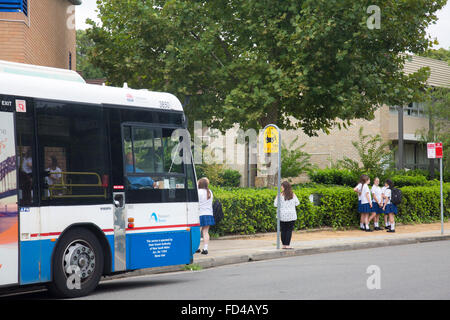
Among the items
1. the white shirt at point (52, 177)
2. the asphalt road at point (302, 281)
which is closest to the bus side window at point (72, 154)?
the white shirt at point (52, 177)

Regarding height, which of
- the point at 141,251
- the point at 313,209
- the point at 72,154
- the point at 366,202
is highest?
the point at 72,154

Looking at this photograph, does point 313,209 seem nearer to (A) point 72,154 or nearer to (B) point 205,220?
(B) point 205,220

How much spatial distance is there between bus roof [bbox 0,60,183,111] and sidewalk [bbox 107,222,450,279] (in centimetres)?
351

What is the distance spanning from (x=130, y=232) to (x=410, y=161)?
3631 cm

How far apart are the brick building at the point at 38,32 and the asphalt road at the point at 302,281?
23.7 feet

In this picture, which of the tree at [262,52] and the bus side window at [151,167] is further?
the tree at [262,52]

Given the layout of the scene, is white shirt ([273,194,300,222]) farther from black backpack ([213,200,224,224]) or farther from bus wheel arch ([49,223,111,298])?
bus wheel arch ([49,223,111,298])

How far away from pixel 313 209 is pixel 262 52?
5.41 metres

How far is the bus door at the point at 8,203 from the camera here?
900cm

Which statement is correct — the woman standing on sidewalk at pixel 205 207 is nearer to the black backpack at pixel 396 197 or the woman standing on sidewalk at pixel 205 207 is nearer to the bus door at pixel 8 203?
the bus door at pixel 8 203

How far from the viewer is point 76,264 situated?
33.1ft

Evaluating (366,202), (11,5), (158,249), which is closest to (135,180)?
(158,249)

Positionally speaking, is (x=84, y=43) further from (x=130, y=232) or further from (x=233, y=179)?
(x=130, y=232)
